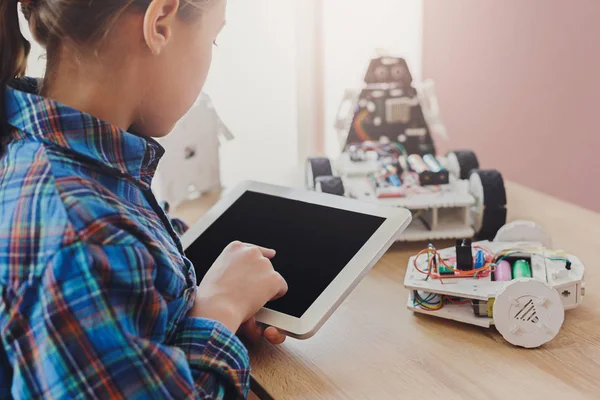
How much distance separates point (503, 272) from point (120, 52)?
469 mm

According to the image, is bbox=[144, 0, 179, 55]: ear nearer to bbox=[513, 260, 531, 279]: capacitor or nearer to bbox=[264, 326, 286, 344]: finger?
bbox=[264, 326, 286, 344]: finger

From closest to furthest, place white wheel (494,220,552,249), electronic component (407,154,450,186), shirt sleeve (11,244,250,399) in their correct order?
1. shirt sleeve (11,244,250,399)
2. white wheel (494,220,552,249)
3. electronic component (407,154,450,186)

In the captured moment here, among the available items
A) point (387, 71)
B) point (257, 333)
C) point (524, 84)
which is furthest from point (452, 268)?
point (524, 84)

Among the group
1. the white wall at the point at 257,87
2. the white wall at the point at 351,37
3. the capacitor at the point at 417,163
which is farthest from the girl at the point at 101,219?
the white wall at the point at 351,37

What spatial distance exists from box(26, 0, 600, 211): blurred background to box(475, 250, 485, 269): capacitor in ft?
1.87

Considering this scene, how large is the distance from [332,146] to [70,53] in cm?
98

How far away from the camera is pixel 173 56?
0.62m

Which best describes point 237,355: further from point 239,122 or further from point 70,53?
point 239,122

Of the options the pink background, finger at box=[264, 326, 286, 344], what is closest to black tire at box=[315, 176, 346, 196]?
finger at box=[264, 326, 286, 344]

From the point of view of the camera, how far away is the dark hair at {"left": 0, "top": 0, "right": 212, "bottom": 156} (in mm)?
562

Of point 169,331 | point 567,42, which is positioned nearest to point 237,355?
point 169,331

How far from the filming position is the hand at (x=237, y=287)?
67 centimetres

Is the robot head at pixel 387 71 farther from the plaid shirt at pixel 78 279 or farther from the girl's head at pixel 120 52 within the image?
the plaid shirt at pixel 78 279

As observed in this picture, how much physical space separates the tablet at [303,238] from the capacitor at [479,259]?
0.09 metres
